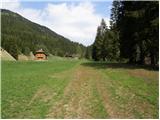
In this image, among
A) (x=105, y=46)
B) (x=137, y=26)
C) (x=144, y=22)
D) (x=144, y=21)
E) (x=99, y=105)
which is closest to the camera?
(x=99, y=105)

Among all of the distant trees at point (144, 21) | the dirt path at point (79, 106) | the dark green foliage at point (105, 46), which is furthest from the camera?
the dark green foliage at point (105, 46)

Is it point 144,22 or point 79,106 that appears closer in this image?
point 79,106

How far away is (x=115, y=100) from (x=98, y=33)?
394 feet

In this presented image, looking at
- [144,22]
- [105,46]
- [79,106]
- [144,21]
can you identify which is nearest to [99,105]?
[79,106]

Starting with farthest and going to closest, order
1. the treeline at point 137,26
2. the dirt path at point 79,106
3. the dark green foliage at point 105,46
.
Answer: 1. the dark green foliage at point 105,46
2. the treeline at point 137,26
3. the dirt path at point 79,106

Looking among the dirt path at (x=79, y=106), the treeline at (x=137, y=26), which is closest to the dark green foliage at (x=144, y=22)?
the treeline at (x=137, y=26)

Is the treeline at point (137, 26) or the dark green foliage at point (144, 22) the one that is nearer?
the dark green foliage at point (144, 22)

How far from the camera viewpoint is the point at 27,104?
1430 cm

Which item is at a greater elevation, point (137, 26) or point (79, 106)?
point (137, 26)

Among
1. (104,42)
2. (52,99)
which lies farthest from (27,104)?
(104,42)

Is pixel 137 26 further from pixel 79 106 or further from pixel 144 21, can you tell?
pixel 79 106

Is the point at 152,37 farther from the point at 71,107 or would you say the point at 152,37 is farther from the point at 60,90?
the point at 71,107

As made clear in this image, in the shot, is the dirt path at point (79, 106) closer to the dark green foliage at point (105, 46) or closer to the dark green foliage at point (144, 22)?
the dark green foliage at point (144, 22)

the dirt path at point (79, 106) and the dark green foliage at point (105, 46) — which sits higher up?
the dark green foliage at point (105, 46)
